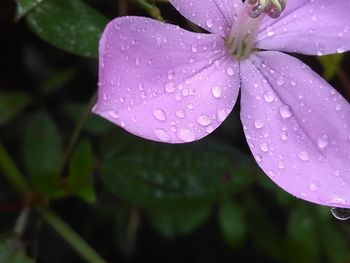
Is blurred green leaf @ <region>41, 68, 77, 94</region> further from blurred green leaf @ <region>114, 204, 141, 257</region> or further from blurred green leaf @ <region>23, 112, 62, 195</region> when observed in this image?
blurred green leaf @ <region>114, 204, 141, 257</region>

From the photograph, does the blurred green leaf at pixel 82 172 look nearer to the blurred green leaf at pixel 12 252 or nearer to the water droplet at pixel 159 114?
the blurred green leaf at pixel 12 252

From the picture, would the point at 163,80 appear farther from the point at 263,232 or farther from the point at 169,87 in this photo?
the point at 263,232

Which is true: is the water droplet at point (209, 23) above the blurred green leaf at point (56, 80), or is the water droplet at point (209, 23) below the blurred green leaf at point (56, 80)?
above

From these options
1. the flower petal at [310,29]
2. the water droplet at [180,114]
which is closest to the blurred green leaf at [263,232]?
the flower petal at [310,29]

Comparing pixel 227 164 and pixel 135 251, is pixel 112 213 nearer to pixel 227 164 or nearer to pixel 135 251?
pixel 135 251

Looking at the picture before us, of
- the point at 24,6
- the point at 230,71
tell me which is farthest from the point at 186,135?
the point at 24,6

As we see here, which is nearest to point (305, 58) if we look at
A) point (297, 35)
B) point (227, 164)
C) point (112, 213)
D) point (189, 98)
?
point (227, 164)

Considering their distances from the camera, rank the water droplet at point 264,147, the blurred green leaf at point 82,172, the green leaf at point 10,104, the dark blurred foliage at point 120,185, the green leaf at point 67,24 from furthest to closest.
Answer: the green leaf at point 10,104, the dark blurred foliage at point 120,185, the blurred green leaf at point 82,172, the green leaf at point 67,24, the water droplet at point 264,147
